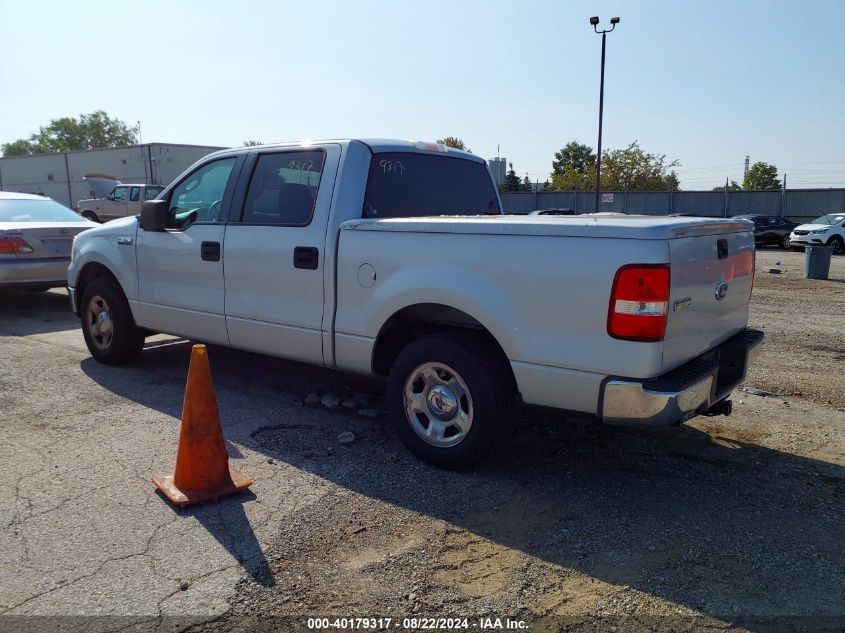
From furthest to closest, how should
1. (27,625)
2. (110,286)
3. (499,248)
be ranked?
1. (110,286)
2. (499,248)
3. (27,625)

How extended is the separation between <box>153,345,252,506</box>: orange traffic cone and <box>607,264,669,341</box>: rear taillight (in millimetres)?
2143

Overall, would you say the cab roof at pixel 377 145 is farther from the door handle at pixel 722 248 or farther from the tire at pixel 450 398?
the door handle at pixel 722 248

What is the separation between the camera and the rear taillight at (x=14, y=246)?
337 inches

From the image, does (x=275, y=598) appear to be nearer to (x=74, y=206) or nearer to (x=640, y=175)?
(x=74, y=206)

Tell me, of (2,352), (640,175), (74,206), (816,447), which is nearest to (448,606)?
(816,447)

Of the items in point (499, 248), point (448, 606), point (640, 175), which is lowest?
point (448, 606)

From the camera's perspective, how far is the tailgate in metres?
3.25

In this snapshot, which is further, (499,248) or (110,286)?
(110,286)

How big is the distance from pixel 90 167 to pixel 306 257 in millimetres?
32715

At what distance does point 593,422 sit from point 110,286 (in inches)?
173

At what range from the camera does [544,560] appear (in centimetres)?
306

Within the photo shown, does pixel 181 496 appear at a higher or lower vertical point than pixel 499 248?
lower

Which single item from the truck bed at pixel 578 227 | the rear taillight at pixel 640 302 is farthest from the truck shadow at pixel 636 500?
the truck bed at pixel 578 227

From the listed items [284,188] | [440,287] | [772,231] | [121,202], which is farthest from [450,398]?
[772,231]
